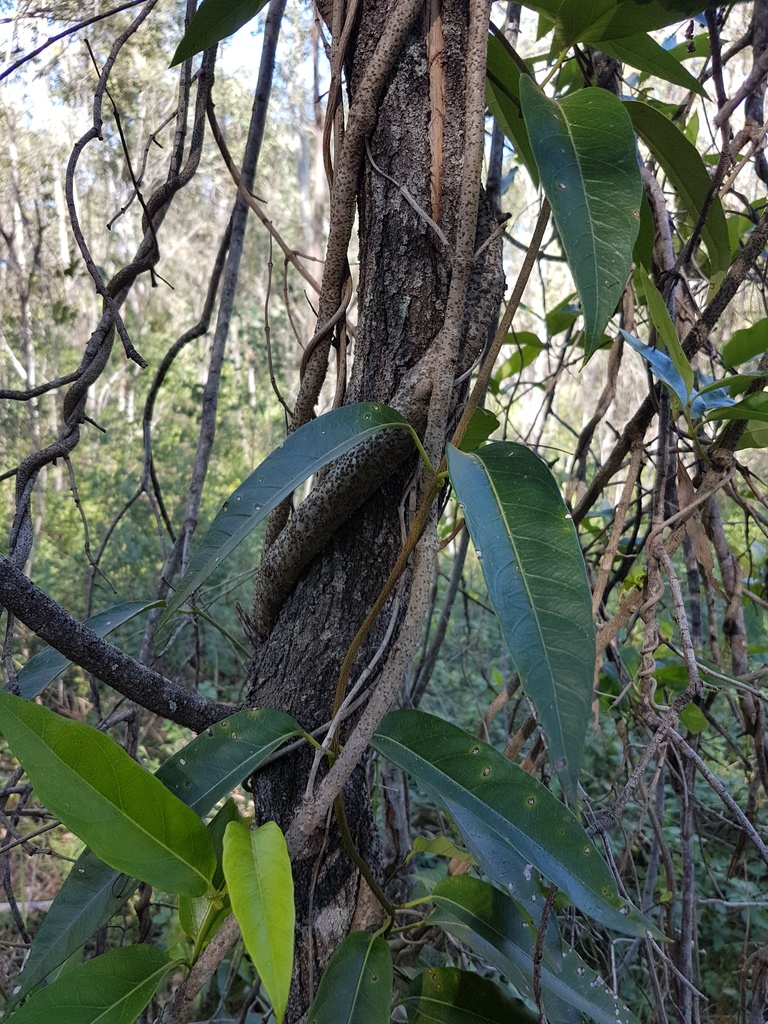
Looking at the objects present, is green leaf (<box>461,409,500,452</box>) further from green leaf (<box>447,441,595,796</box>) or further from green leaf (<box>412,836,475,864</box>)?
green leaf (<box>412,836,475,864</box>)

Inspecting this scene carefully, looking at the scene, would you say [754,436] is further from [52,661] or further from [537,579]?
[52,661]

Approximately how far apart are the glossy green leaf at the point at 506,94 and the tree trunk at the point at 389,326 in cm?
6

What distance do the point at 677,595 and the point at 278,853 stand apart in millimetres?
370

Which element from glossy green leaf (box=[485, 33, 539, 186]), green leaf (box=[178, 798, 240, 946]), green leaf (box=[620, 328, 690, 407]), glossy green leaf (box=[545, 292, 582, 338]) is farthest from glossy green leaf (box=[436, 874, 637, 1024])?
glossy green leaf (box=[545, 292, 582, 338])

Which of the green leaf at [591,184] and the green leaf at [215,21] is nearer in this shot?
the green leaf at [591,184]

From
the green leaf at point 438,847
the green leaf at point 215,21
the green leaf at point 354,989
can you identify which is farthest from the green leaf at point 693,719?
the green leaf at point 215,21

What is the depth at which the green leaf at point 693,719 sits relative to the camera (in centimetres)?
99

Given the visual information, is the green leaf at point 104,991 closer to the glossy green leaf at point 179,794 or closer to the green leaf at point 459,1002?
the glossy green leaf at point 179,794

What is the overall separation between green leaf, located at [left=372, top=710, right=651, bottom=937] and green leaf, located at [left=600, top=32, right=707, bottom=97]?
0.55m

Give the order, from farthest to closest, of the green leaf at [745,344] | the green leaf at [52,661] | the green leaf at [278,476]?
1. the green leaf at [745,344]
2. the green leaf at [52,661]
3. the green leaf at [278,476]

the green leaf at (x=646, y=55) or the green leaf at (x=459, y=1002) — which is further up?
the green leaf at (x=646, y=55)

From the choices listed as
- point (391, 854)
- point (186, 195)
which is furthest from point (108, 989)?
point (186, 195)

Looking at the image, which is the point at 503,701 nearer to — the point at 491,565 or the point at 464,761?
the point at 464,761

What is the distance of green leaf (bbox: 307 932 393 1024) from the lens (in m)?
0.47
